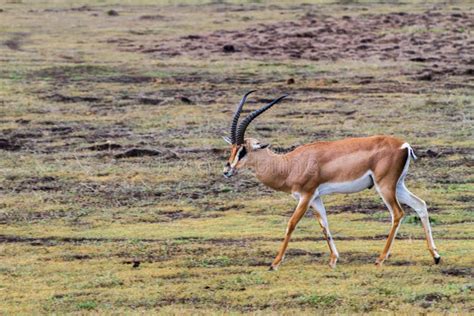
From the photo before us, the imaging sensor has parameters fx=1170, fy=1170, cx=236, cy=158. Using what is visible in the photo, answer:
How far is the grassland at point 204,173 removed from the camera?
10.9 meters

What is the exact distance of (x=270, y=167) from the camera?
11.8 meters

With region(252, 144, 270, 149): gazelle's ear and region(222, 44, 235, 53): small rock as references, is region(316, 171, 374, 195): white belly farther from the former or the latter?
region(222, 44, 235, 53): small rock

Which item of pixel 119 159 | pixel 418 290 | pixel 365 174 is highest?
pixel 365 174

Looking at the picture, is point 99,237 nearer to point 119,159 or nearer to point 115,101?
point 119,159

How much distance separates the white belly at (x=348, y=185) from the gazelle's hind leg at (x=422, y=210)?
0.38m

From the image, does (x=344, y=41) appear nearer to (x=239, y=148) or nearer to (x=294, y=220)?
(x=239, y=148)

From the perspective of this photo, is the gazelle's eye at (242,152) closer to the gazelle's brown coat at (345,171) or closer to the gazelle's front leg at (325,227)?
the gazelle's brown coat at (345,171)

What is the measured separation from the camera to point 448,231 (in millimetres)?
13758

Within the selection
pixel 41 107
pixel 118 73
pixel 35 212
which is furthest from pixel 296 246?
pixel 118 73

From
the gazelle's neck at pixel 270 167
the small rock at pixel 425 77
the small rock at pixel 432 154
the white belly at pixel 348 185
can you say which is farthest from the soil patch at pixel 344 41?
the white belly at pixel 348 185

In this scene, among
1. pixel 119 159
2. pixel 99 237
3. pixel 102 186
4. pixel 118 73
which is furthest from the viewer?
pixel 118 73

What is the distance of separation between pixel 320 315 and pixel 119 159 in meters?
9.80

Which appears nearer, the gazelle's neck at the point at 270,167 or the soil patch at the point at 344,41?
the gazelle's neck at the point at 270,167

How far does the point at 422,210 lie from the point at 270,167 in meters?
1.57
